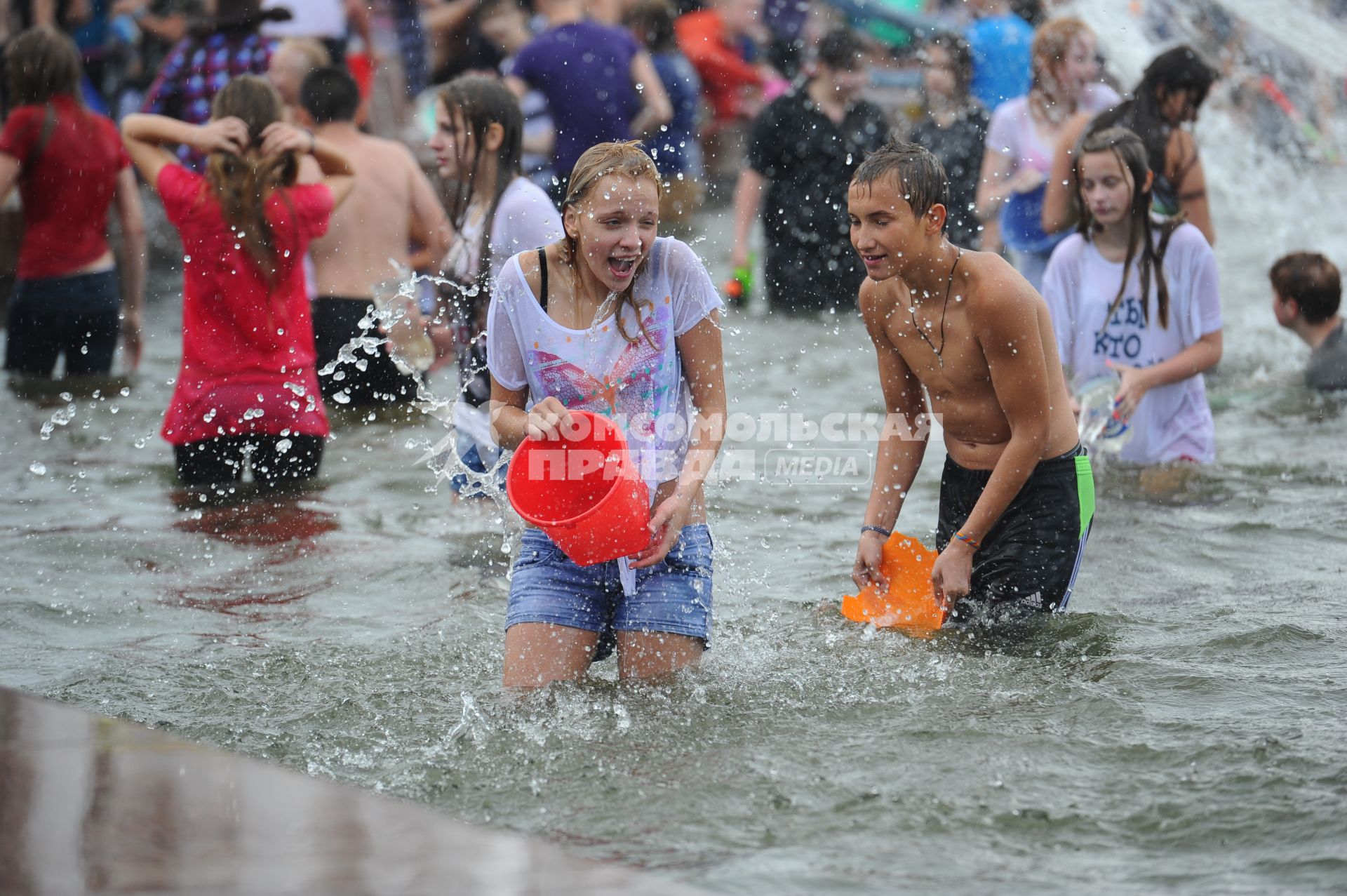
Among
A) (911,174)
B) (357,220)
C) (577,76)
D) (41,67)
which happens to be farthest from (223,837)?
(577,76)

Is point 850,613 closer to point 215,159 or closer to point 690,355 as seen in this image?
point 690,355

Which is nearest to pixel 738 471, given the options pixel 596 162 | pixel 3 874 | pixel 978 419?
pixel 978 419

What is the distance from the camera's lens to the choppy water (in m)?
3.39

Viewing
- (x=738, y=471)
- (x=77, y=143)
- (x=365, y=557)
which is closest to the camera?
(x=365, y=557)

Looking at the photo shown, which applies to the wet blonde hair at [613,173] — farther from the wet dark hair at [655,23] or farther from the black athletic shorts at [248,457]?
the wet dark hair at [655,23]

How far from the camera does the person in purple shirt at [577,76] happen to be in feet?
31.1

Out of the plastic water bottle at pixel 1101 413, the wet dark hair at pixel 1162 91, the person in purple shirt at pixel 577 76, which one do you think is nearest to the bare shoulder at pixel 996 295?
the plastic water bottle at pixel 1101 413

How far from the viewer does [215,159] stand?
6078 mm

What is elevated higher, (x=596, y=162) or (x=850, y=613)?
(x=596, y=162)

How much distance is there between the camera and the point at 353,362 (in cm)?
782

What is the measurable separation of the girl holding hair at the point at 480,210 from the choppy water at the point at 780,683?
2.19 ft

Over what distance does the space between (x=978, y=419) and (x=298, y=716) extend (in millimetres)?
2058

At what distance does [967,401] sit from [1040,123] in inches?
157

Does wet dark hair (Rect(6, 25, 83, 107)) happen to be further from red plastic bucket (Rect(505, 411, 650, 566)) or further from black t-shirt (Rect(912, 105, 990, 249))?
red plastic bucket (Rect(505, 411, 650, 566))
